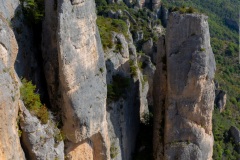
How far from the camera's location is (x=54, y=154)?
14922mm

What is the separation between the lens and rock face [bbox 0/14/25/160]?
1220cm

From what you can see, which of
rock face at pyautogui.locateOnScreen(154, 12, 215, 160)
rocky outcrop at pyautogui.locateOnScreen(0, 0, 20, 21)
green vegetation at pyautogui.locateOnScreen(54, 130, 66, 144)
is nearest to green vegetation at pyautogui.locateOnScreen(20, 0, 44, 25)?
rocky outcrop at pyautogui.locateOnScreen(0, 0, 20, 21)

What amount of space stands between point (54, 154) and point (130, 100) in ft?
24.9

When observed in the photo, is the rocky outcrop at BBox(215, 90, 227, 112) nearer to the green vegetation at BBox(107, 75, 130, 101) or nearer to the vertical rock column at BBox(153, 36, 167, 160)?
the vertical rock column at BBox(153, 36, 167, 160)

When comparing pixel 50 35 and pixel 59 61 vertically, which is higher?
pixel 50 35

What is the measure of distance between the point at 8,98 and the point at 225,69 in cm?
5175

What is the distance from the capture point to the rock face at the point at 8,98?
12.2 metres

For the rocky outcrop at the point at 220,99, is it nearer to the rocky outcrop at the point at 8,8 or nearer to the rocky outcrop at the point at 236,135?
the rocky outcrop at the point at 236,135

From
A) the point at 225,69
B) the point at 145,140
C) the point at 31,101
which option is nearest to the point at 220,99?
the point at 225,69

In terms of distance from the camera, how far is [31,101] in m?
14.7

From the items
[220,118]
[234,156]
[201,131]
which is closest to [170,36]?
[201,131]

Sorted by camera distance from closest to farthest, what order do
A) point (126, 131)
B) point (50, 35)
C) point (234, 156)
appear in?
point (50, 35) → point (126, 131) → point (234, 156)

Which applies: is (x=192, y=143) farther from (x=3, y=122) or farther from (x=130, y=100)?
(x=3, y=122)

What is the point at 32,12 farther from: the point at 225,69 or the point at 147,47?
the point at 225,69
